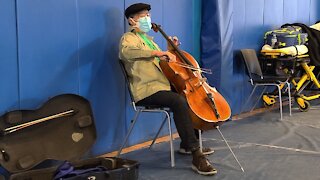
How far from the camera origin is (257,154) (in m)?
3.27

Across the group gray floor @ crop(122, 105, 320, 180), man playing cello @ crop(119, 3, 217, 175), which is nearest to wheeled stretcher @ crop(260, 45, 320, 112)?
Result: gray floor @ crop(122, 105, 320, 180)

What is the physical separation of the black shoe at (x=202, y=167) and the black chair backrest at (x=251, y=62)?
221cm

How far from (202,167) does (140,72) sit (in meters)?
0.80

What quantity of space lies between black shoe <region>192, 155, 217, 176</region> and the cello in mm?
223

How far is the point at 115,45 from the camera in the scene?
10.9 ft

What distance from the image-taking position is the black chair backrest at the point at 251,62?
481 centimetres

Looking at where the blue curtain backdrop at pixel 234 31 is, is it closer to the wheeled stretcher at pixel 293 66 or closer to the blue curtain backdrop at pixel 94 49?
the blue curtain backdrop at pixel 94 49

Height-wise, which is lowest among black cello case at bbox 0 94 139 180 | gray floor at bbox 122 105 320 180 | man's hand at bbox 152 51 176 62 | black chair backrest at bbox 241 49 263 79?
gray floor at bbox 122 105 320 180

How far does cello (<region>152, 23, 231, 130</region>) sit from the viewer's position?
2.80 m

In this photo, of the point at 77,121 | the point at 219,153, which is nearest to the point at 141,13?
the point at 77,121

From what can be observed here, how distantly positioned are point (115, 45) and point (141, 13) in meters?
0.38

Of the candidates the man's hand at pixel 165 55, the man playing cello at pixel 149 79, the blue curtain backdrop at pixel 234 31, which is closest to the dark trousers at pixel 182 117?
the man playing cello at pixel 149 79

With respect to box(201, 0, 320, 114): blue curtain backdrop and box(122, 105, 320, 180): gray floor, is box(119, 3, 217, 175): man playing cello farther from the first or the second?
box(201, 0, 320, 114): blue curtain backdrop

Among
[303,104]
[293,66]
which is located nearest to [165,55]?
[293,66]
